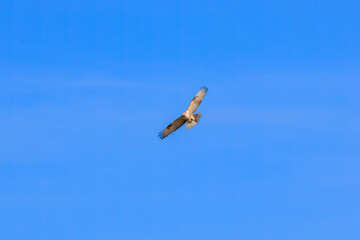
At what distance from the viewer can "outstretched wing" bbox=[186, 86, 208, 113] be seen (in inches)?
3612

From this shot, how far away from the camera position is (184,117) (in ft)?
301

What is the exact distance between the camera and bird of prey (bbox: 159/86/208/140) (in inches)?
3615

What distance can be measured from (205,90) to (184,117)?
7.45 feet

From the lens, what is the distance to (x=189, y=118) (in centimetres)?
9200

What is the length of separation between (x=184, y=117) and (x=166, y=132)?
6.46ft

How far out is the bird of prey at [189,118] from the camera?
91.8 m

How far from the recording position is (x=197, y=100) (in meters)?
92.1

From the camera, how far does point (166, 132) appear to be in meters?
93.0

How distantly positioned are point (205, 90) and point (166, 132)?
4.02 metres

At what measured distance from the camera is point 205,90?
9175 cm

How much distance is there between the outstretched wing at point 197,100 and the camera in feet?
301

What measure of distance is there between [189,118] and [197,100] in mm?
1314
